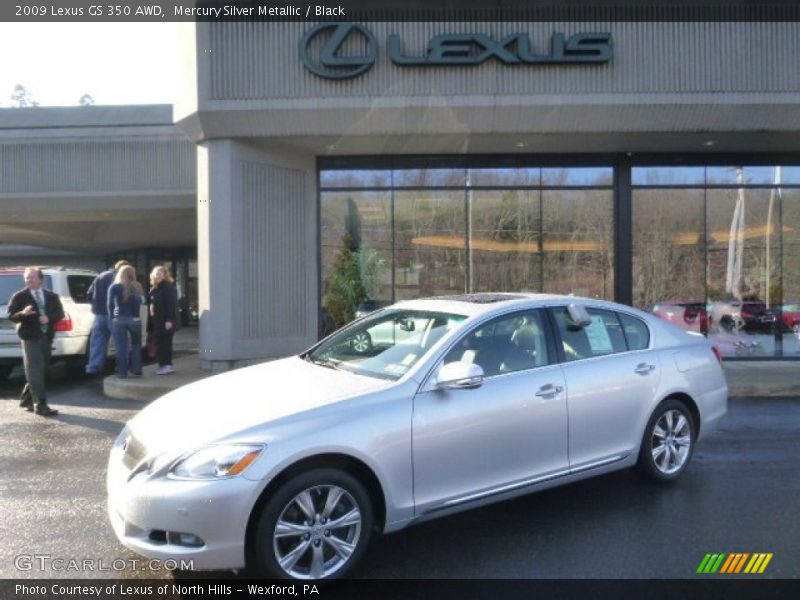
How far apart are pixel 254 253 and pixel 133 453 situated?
765 cm

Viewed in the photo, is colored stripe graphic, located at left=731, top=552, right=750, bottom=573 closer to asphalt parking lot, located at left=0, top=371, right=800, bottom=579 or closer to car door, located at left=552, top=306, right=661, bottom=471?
asphalt parking lot, located at left=0, top=371, right=800, bottom=579

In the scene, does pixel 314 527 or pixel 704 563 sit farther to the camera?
pixel 704 563

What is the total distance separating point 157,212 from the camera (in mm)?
17938

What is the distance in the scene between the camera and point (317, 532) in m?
3.70

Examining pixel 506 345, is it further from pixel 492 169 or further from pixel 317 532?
pixel 492 169

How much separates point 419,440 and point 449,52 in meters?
8.03

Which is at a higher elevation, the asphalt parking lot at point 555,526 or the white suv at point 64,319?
the white suv at point 64,319

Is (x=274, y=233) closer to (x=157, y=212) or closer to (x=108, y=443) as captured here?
(x=108, y=443)

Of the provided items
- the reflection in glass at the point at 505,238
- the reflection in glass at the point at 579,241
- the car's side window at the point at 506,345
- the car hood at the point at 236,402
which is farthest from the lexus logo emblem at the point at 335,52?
the car hood at the point at 236,402

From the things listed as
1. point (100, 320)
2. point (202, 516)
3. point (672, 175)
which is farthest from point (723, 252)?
point (202, 516)

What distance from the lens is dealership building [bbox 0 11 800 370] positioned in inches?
419

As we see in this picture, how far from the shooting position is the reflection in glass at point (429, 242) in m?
12.9

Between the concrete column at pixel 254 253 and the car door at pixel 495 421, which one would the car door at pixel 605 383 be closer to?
the car door at pixel 495 421

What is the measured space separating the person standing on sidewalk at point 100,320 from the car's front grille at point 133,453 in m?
6.98
